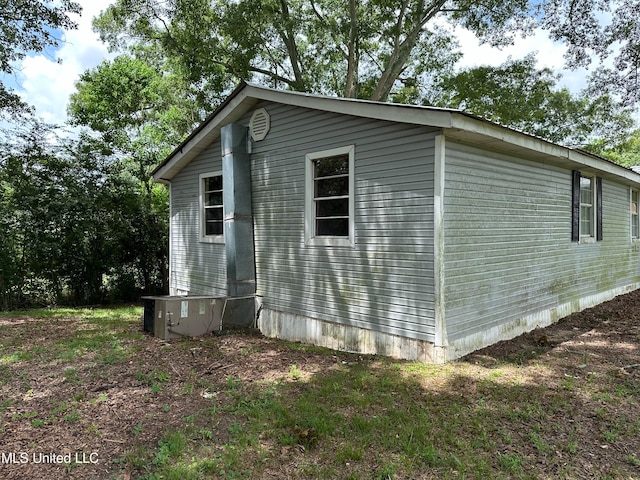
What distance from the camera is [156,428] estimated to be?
3.46 metres

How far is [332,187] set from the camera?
626 cm

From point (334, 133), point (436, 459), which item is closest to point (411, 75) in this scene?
point (334, 133)

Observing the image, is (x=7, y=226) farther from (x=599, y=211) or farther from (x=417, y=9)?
(x=417, y=9)

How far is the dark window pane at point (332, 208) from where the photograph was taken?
6.08 m

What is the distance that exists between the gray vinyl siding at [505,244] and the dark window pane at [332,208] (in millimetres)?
1611

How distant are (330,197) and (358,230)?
2.64ft

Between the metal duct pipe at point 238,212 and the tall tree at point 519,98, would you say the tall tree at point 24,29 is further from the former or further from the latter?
the tall tree at point 519,98

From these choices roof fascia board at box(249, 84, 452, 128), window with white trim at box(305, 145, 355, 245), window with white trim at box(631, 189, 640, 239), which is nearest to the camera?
roof fascia board at box(249, 84, 452, 128)

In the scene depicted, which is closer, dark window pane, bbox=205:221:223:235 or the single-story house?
the single-story house

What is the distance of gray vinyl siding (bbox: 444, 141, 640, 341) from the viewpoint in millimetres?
5156

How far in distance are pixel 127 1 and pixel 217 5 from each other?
127 inches

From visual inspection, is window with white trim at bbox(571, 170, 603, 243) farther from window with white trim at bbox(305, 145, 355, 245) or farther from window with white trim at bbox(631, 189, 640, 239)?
window with white trim at bbox(305, 145, 355, 245)

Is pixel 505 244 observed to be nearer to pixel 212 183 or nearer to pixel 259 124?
pixel 259 124

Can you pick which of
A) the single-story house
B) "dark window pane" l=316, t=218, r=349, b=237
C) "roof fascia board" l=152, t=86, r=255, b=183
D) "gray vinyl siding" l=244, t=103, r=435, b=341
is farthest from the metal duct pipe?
"dark window pane" l=316, t=218, r=349, b=237
